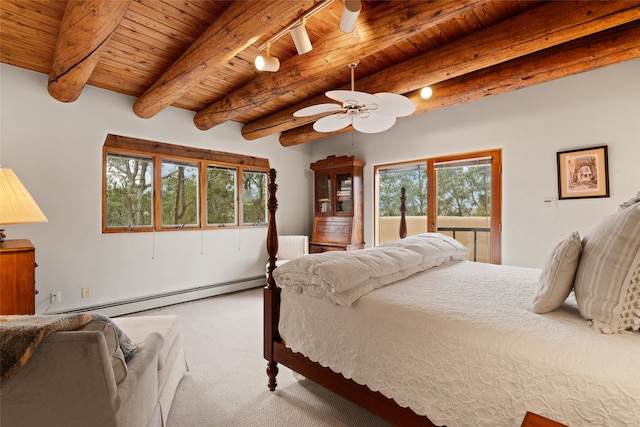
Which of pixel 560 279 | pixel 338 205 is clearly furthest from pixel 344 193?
pixel 560 279

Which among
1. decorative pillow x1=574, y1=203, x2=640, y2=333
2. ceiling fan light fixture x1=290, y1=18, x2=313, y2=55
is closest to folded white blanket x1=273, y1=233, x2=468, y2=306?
decorative pillow x1=574, y1=203, x2=640, y2=333

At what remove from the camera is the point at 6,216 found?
6.13 ft

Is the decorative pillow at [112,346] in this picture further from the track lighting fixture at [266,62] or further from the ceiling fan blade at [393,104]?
the track lighting fixture at [266,62]

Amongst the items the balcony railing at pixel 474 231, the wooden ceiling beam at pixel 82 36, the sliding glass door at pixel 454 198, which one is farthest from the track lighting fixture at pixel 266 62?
the balcony railing at pixel 474 231

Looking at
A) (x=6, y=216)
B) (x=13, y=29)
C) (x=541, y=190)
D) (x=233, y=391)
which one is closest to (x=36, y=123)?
(x=13, y=29)

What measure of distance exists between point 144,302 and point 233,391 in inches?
89.6

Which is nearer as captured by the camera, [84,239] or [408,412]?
[408,412]

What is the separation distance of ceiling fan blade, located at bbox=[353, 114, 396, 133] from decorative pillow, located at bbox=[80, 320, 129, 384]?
2128 mm

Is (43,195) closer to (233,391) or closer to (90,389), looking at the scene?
(233,391)

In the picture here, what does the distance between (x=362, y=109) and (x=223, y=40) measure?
1135 millimetres

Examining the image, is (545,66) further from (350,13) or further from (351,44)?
(350,13)

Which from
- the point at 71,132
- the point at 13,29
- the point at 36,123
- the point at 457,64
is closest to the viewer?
the point at 13,29

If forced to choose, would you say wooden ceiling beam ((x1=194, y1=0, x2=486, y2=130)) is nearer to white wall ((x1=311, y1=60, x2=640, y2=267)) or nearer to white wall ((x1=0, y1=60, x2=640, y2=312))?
white wall ((x1=0, y1=60, x2=640, y2=312))

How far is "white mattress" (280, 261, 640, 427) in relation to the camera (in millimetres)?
926
